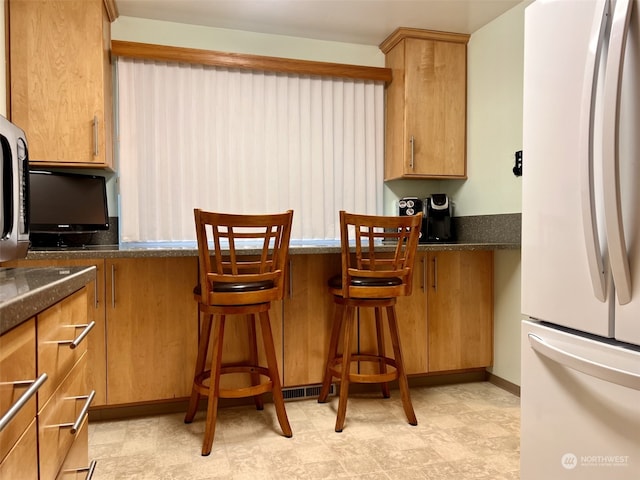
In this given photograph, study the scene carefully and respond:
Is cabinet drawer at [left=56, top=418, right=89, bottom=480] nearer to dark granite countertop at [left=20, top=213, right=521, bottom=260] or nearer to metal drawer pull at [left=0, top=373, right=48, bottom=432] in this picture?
metal drawer pull at [left=0, top=373, right=48, bottom=432]

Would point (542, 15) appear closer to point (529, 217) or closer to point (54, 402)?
point (529, 217)

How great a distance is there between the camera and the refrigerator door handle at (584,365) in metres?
0.96

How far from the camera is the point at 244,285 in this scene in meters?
2.10

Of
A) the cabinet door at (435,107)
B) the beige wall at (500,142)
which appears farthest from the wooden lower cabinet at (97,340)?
the beige wall at (500,142)

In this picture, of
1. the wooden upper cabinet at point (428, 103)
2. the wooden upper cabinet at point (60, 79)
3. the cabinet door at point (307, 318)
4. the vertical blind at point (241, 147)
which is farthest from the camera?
the wooden upper cabinet at point (428, 103)

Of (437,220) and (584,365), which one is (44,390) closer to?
(584,365)

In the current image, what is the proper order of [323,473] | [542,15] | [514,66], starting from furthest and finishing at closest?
[514,66]
[323,473]
[542,15]

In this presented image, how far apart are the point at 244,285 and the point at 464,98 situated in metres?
2.19

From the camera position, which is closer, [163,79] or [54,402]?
[54,402]

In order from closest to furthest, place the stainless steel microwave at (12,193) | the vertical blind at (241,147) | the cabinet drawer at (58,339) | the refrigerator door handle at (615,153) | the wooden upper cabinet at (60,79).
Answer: the cabinet drawer at (58,339), the refrigerator door handle at (615,153), the stainless steel microwave at (12,193), the wooden upper cabinet at (60,79), the vertical blind at (241,147)

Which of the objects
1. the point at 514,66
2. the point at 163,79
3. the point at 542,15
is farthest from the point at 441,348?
the point at 163,79

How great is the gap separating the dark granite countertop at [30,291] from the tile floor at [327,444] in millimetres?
1160

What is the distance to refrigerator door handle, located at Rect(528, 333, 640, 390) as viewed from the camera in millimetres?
956

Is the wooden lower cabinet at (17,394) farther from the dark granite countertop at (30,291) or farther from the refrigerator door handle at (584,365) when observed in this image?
the refrigerator door handle at (584,365)
